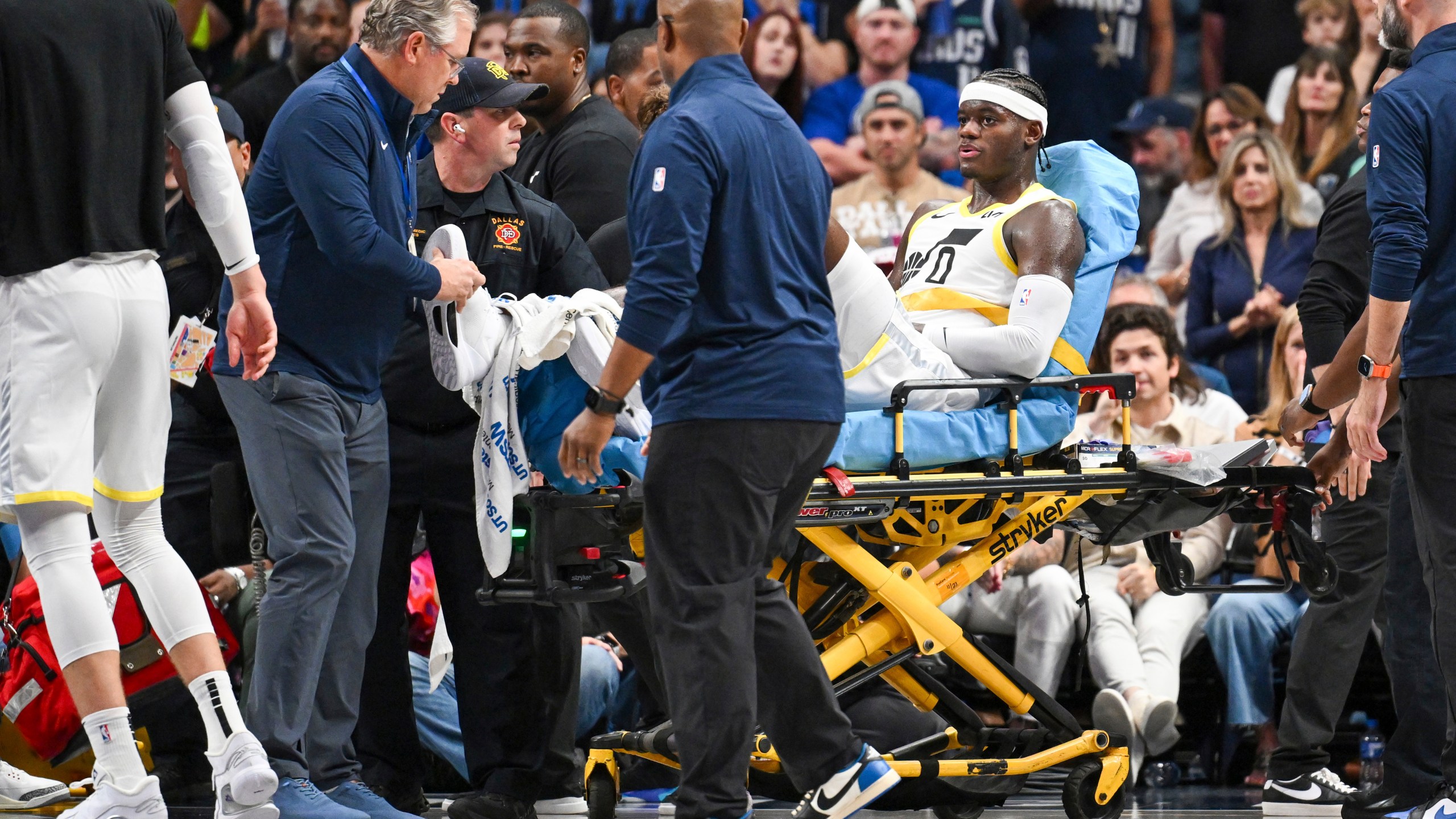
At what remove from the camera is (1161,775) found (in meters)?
6.04

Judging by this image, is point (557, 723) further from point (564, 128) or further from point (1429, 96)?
point (1429, 96)

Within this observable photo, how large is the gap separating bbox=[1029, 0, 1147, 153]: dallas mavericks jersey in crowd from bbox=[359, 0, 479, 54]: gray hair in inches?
175

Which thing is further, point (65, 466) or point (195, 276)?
point (195, 276)

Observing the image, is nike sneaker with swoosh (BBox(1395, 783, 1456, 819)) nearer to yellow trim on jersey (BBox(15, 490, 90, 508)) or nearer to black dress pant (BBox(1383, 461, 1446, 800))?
black dress pant (BBox(1383, 461, 1446, 800))

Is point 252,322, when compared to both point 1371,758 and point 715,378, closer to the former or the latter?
point 715,378

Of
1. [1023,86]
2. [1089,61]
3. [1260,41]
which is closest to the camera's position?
[1023,86]

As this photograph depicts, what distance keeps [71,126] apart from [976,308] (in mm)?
2508

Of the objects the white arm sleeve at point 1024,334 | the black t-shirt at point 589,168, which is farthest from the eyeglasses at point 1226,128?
the white arm sleeve at point 1024,334

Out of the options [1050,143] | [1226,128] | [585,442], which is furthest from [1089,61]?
[585,442]

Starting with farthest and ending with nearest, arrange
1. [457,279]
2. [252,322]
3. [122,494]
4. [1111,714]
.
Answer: [1111,714]
[457,279]
[252,322]
[122,494]

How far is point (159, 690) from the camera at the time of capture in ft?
17.0

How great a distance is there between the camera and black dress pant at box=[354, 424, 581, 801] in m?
4.79

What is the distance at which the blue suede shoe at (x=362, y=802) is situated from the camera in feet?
14.1

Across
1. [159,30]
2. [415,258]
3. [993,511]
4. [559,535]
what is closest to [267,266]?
[415,258]
